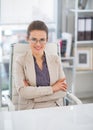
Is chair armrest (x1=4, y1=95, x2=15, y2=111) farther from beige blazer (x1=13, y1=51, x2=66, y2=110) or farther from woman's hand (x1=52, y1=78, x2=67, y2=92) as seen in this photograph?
woman's hand (x1=52, y1=78, x2=67, y2=92)

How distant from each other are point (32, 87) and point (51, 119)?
65cm

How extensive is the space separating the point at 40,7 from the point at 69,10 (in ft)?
1.26

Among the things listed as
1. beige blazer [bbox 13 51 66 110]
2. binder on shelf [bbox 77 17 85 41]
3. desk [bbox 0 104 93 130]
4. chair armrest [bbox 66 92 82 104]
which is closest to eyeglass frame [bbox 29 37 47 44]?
beige blazer [bbox 13 51 66 110]

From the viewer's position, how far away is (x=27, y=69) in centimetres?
222

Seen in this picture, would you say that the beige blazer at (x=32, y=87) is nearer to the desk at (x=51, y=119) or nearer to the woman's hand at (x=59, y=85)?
the woman's hand at (x=59, y=85)

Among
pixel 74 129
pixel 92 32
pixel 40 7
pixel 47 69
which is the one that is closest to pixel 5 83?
pixel 40 7

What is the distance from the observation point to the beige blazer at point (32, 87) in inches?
84.4

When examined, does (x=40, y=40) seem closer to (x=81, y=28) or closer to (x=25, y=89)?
(x=25, y=89)

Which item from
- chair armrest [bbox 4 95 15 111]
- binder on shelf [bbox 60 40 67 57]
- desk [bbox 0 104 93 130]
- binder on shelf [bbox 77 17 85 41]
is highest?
binder on shelf [bbox 77 17 85 41]

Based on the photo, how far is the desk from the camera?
1.44m

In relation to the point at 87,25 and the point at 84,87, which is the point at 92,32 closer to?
the point at 87,25

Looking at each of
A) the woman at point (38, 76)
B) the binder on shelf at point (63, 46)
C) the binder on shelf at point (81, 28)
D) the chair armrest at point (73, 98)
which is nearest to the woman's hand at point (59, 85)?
the woman at point (38, 76)

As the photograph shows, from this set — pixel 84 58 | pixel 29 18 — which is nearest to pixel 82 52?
pixel 84 58

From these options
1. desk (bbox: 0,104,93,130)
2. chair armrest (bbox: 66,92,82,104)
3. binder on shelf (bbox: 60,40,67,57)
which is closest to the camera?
desk (bbox: 0,104,93,130)
